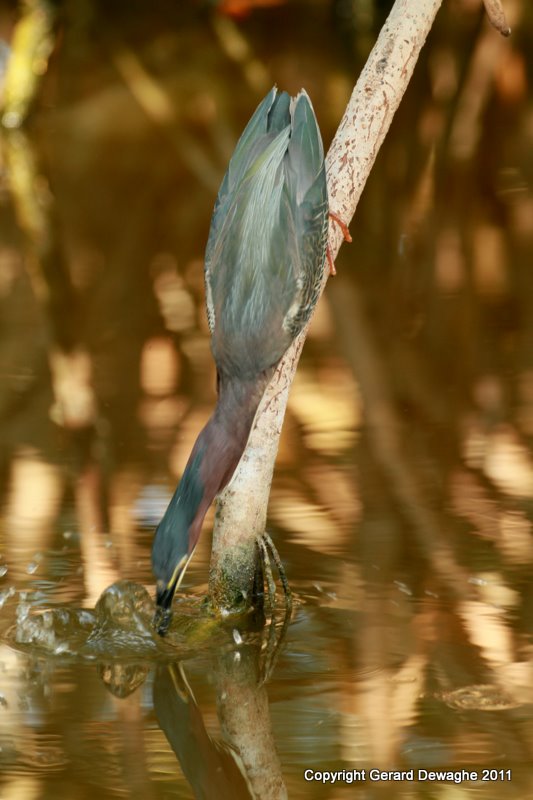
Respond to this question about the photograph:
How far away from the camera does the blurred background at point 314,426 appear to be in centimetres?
318

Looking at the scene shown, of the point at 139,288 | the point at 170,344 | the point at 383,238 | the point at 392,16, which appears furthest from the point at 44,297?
the point at 392,16

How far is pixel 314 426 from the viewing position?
5.20 metres

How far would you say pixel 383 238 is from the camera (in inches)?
303

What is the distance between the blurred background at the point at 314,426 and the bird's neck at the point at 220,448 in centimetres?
51

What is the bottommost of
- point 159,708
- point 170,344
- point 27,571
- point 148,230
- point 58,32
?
point 159,708

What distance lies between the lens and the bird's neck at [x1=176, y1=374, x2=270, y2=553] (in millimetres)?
3232

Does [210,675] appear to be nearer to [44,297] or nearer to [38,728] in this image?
[38,728]

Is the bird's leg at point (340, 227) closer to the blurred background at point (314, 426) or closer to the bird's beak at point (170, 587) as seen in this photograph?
the blurred background at point (314, 426)

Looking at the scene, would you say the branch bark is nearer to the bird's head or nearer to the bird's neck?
the bird's neck

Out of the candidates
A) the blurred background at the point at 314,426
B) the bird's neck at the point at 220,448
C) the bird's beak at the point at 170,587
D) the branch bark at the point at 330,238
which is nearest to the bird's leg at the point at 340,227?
the branch bark at the point at 330,238

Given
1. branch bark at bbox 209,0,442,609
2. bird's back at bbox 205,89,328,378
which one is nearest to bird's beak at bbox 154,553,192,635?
branch bark at bbox 209,0,442,609

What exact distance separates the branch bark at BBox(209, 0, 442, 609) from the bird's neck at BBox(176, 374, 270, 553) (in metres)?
0.09

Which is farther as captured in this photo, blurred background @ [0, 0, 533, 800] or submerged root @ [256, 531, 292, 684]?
submerged root @ [256, 531, 292, 684]

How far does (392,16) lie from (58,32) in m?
7.50
